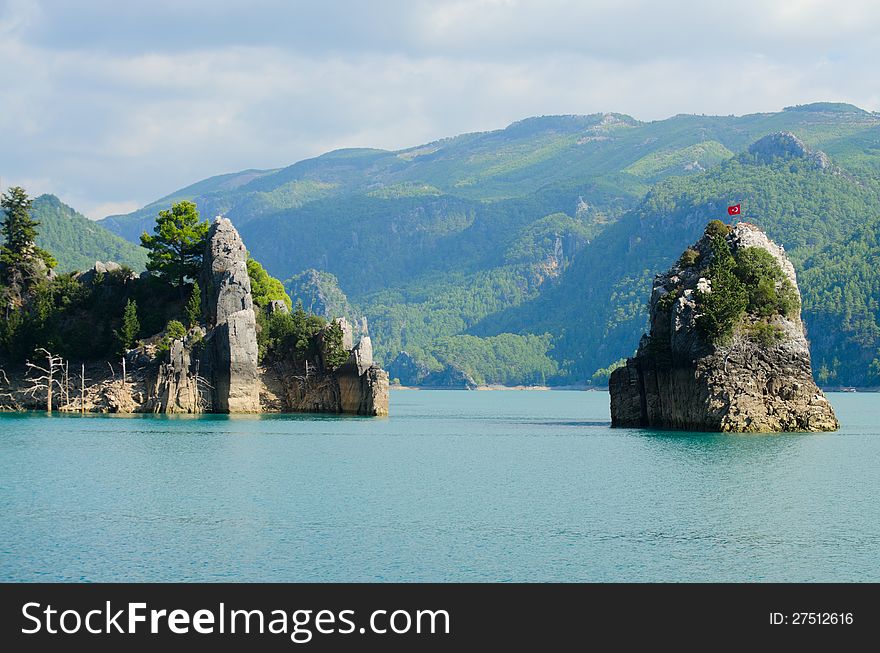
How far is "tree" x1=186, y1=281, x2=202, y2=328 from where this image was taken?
11844 centimetres

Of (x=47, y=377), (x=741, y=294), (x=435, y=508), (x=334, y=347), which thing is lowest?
(x=435, y=508)

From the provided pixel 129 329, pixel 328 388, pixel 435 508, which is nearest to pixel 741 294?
pixel 435 508

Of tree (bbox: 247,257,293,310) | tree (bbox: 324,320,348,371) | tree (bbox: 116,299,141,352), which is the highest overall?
tree (bbox: 247,257,293,310)

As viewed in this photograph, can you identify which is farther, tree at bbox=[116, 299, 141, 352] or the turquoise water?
tree at bbox=[116, 299, 141, 352]

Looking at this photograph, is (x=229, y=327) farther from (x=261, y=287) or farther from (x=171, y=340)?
(x=261, y=287)

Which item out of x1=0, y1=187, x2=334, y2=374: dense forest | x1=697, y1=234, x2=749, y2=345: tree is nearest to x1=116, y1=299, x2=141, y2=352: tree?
x1=0, y1=187, x2=334, y2=374: dense forest

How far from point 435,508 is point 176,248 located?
80.2 meters

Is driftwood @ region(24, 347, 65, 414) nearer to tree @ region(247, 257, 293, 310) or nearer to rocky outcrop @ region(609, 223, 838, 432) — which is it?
tree @ region(247, 257, 293, 310)

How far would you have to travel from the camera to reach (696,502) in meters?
54.8

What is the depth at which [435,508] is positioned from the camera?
174 feet

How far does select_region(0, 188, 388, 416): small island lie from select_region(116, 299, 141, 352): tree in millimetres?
136
